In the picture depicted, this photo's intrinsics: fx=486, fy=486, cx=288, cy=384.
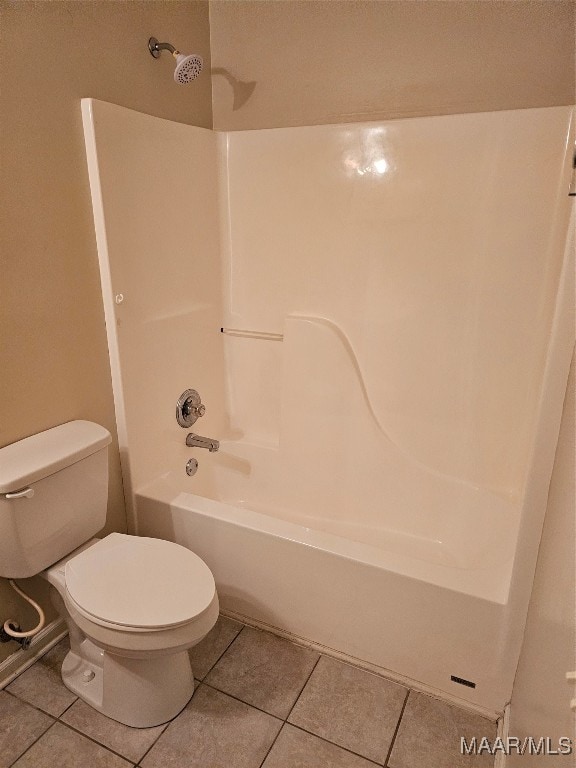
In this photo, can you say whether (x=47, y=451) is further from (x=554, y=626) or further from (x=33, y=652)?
(x=554, y=626)

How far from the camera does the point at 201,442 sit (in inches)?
77.1

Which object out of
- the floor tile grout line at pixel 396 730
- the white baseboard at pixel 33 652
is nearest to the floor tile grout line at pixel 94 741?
the white baseboard at pixel 33 652

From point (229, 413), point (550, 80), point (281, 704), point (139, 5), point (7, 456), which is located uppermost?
point (139, 5)

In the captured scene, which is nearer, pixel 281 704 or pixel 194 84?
pixel 281 704

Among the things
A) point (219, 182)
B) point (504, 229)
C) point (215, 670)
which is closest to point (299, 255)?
point (219, 182)

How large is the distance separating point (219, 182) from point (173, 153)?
0.31 m

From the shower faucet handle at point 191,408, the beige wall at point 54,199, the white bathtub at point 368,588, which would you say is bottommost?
the white bathtub at point 368,588

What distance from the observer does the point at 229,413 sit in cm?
228

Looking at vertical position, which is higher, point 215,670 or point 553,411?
point 553,411

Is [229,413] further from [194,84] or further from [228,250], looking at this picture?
[194,84]

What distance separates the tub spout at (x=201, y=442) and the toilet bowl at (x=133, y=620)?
510 millimetres

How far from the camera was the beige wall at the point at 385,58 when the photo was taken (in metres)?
1.53

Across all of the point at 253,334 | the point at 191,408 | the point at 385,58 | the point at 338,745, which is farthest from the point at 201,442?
the point at 385,58

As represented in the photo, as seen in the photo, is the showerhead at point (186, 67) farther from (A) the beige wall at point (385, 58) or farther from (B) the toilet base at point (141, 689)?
(B) the toilet base at point (141, 689)
